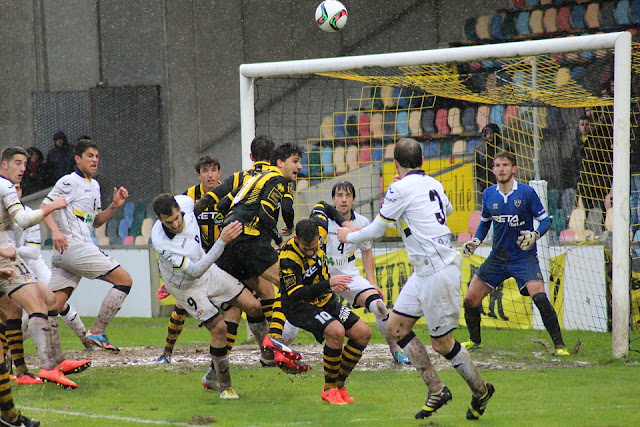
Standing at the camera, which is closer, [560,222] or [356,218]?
[356,218]

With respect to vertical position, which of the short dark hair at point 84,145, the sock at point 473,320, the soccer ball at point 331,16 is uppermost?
the soccer ball at point 331,16

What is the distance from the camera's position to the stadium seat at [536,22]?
49.1 ft

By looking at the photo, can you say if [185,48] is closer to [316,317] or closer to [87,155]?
[87,155]

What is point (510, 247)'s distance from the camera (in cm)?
861

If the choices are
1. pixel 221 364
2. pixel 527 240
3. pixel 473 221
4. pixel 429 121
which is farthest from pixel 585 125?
pixel 221 364

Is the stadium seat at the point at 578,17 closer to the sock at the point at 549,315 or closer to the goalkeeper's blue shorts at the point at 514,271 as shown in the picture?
the goalkeeper's blue shorts at the point at 514,271

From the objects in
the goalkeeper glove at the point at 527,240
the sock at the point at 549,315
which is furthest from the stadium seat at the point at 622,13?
the sock at the point at 549,315

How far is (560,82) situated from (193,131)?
909 centimetres

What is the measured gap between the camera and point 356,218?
8156 mm

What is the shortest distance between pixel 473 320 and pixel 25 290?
14.9 ft

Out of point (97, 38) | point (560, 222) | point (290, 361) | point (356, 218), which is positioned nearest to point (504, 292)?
point (560, 222)

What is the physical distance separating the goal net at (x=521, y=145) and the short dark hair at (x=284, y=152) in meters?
2.10

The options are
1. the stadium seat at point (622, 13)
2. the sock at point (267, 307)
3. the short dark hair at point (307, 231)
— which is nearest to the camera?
the short dark hair at point (307, 231)

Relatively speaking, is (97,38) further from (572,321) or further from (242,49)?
(572,321)
